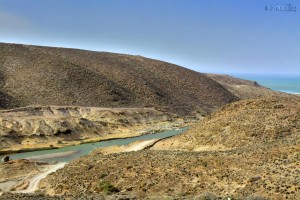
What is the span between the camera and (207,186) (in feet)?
103

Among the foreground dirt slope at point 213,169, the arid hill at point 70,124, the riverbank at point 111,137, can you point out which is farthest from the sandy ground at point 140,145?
the arid hill at point 70,124

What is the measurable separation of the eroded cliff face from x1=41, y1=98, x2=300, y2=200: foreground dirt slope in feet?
84.9

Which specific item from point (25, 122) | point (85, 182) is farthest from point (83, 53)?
point (85, 182)

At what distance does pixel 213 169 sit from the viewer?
34.1m

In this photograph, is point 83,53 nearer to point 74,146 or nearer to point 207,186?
point 74,146

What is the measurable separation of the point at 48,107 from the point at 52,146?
23.6 m

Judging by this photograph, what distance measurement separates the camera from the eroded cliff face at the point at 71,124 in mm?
68750

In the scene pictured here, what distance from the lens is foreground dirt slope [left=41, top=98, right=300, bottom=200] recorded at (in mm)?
29984

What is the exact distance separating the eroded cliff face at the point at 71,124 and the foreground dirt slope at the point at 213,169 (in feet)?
84.9

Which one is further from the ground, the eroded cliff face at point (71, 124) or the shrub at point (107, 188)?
the eroded cliff face at point (71, 124)

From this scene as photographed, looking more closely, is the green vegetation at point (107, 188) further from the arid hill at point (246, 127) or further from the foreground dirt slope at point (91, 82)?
the foreground dirt slope at point (91, 82)

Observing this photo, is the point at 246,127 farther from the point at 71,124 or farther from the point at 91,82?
the point at 91,82

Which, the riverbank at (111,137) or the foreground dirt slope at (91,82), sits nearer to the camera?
the riverbank at (111,137)

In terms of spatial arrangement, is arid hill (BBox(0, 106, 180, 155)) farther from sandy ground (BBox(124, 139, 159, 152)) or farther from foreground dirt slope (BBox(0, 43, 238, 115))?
sandy ground (BBox(124, 139, 159, 152))
